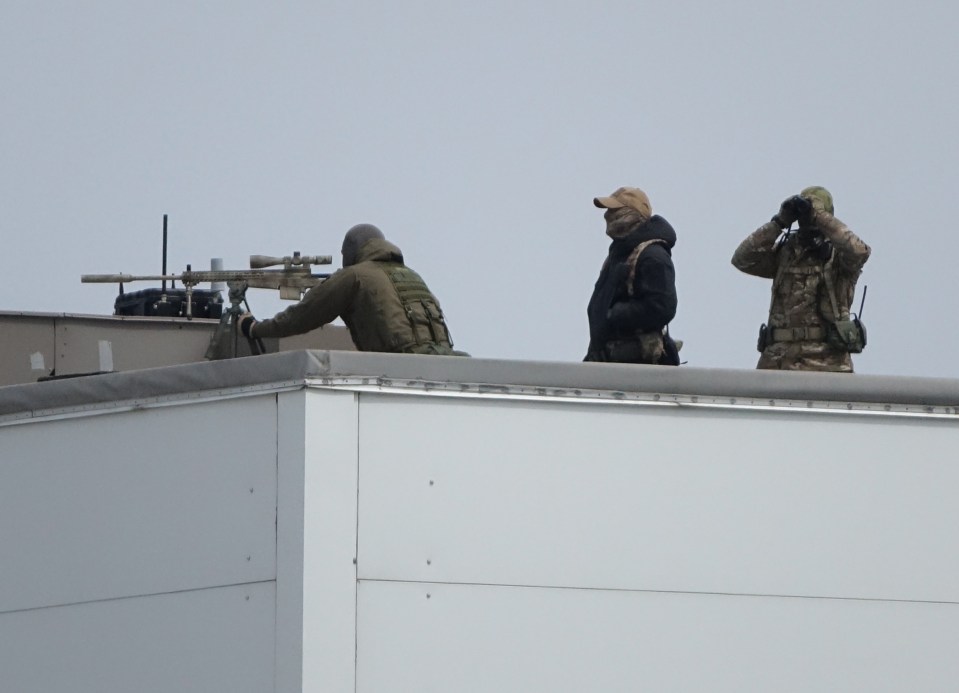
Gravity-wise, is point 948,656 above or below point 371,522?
below

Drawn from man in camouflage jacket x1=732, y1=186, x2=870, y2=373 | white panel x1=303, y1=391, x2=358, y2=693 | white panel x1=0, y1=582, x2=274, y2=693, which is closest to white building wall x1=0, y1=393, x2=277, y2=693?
white panel x1=0, y1=582, x2=274, y2=693

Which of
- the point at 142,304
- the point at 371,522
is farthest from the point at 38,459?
the point at 142,304

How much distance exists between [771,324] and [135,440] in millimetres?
3423

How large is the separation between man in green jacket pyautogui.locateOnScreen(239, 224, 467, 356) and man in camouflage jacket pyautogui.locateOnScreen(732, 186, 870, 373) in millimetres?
1632

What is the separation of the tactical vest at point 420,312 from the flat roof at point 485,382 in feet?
4.70

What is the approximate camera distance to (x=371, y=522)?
18.0 feet

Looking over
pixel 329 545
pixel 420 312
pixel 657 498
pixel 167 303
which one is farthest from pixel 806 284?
pixel 167 303

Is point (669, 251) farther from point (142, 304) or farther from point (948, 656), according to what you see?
point (142, 304)

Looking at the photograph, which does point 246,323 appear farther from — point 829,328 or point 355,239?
point 829,328

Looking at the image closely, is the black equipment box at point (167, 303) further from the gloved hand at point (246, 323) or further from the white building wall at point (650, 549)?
the white building wall at point (650, 549)

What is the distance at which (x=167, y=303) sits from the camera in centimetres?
1152

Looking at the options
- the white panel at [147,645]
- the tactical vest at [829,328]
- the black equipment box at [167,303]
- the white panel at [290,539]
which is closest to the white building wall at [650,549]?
the white panel at [290,539]

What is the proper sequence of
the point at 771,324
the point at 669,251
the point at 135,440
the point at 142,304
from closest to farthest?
the point at 135,440, the point at 669,251, the point at 771,324, the point at 142,304

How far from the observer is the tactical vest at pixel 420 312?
7.14m
